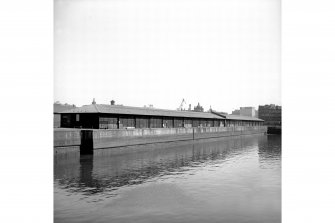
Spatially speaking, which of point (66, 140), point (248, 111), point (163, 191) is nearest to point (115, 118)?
point (66, 140)

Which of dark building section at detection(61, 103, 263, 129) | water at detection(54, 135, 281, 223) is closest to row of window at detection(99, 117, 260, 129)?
dark building section at detection(61, 103, 263, 129)

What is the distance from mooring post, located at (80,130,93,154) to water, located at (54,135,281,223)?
115 inches

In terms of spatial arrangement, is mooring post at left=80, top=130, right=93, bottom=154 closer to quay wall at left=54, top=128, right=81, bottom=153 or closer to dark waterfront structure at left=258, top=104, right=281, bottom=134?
quay wall at left=54, top=128, right=81, bottom=153

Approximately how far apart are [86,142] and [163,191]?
1780cm

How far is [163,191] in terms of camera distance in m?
17.4

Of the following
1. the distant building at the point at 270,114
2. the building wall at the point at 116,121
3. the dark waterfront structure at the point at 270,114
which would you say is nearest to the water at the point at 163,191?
the building wall at the point at 116,121

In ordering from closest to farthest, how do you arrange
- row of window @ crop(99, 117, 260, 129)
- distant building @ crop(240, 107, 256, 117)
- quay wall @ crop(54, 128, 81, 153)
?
quay wall @ crop(54, 128, 81, 153), row of window @ crop(99, 117, 260, 129), distant building @ crop(240, 107, 256, 117)

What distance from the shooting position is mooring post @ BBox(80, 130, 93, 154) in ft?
106

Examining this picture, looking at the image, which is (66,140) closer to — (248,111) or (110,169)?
(110,169)

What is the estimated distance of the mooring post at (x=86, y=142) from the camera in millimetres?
32312

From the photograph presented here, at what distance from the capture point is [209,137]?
201 ft

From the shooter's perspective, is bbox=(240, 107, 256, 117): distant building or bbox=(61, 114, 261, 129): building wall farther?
bbox=(240, 107, 256, 117): distant building
